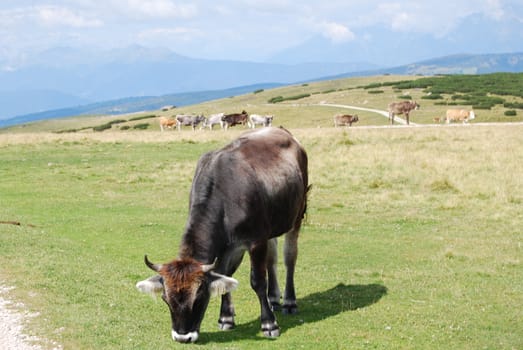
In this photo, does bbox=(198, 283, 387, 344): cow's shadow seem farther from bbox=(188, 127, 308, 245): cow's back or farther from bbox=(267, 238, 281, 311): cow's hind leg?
bbox=(188, 127, 308, 245): cow's back

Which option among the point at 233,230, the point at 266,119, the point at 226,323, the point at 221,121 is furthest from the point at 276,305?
the point at 221,121

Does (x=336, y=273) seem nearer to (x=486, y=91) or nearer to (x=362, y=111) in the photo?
(x=362, y=111)

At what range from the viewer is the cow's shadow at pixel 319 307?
9844 millimetres

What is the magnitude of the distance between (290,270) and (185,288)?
3626mm

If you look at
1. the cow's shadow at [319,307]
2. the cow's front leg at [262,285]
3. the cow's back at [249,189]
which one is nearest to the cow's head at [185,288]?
the cow's shadow at [319,307]

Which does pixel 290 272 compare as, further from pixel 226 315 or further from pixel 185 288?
pixel 185 288

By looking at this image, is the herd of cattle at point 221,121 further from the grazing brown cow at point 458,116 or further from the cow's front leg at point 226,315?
the cow's front leg at point 226,315

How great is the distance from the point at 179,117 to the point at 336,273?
203 feet

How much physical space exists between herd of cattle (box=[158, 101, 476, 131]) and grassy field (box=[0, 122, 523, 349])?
1142 inches

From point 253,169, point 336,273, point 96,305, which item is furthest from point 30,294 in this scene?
point 336,273

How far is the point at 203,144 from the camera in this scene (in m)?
45.7

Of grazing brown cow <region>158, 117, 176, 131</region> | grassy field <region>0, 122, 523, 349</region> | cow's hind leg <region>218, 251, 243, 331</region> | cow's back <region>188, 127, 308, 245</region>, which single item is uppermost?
cow's back <region>188, 127, 308, 245</region>

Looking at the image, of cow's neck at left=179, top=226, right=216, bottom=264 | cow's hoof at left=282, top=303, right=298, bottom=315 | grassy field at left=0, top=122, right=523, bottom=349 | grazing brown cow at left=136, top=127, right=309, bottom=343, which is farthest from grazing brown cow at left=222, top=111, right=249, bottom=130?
cow's neck at left=179, top=226, right=216, bottom=264

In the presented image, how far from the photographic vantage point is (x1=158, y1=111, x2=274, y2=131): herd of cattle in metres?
69.6
